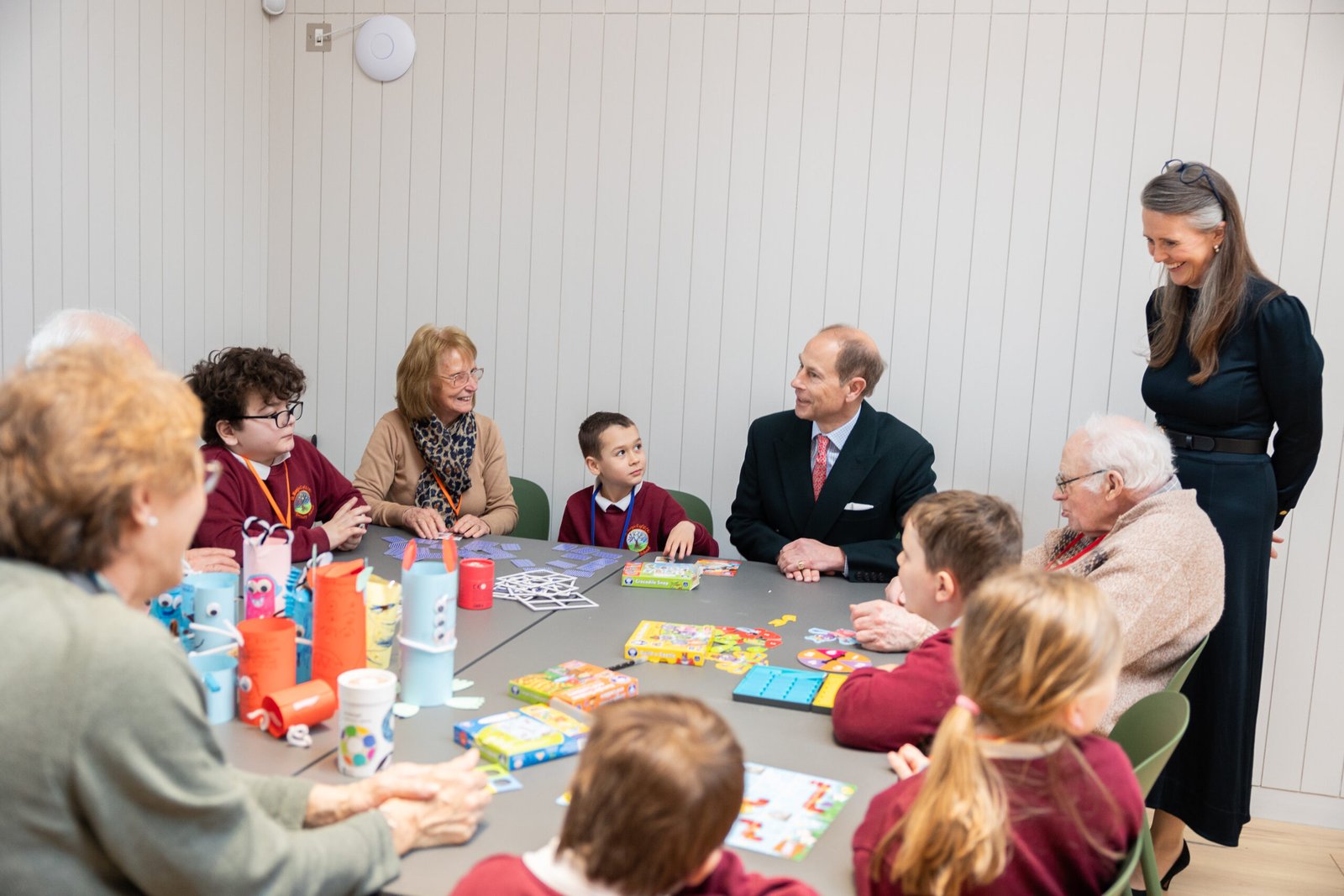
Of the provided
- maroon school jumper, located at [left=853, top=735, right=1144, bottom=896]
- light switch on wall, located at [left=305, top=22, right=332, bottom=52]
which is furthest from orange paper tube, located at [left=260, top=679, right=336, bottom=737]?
light switch on wall, located at [left=305, top=22, right=332, bottom=52]

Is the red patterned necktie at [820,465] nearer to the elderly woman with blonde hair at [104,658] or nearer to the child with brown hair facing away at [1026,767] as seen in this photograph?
the child with brown hair facing away at [1026,767]

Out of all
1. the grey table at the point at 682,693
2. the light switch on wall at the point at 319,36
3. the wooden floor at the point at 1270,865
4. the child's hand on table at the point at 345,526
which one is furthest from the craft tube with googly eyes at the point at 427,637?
the light switch on wall at the point at 319,36

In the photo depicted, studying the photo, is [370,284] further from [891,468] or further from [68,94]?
[891,468]

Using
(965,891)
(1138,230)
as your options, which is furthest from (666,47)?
(965,891)

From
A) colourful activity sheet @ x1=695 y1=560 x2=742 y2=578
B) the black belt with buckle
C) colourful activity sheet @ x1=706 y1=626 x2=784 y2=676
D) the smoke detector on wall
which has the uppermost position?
the smoke detector on wall

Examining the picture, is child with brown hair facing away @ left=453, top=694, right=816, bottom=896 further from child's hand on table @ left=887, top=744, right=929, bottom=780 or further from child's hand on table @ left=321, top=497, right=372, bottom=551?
child's hand on table @ left=321, top=497, right=372, bottom=551

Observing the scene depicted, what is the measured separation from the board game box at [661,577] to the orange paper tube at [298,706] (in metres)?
1.18

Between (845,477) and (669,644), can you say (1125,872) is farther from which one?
(845,477)

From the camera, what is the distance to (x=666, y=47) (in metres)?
4.36

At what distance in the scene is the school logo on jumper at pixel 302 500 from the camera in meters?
3.32

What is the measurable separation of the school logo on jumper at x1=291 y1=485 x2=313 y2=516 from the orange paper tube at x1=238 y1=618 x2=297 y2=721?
54.4 inches

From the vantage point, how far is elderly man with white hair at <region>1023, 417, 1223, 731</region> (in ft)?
8.09

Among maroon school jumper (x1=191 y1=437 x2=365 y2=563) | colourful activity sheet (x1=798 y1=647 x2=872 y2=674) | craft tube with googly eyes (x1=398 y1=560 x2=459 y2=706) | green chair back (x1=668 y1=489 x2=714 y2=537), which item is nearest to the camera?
craft tube with googly eyes (x1=398 y1=560 x2=459 y2=706)

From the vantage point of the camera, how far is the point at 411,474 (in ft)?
13.1
